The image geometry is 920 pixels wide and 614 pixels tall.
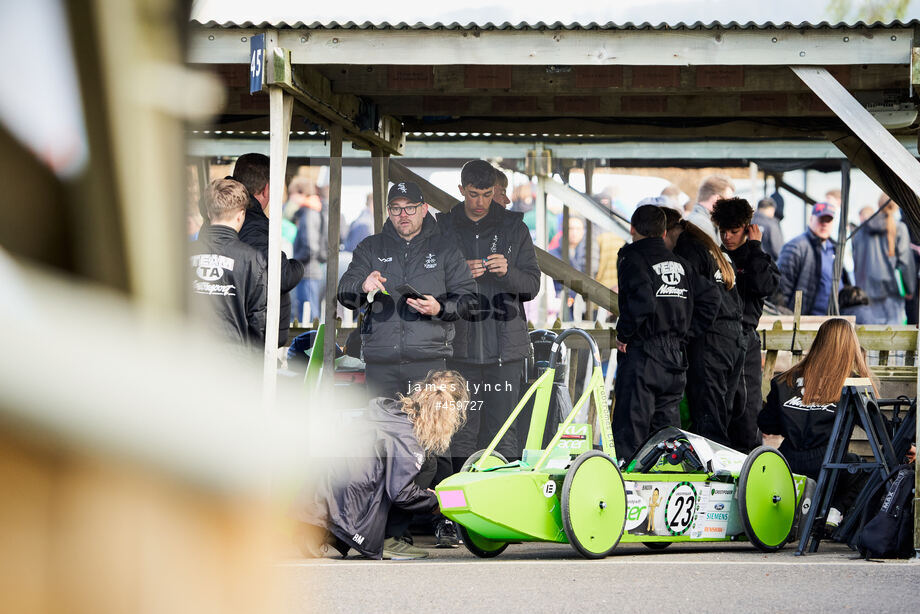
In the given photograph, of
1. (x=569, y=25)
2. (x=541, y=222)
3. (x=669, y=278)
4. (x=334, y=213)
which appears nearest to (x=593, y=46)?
(x=569, y=25)

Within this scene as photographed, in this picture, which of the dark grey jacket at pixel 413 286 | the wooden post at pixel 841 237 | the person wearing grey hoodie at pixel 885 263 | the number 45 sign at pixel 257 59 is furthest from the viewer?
the person wearing grey hoodie at pixel 885 263

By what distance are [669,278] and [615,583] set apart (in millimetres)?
2786

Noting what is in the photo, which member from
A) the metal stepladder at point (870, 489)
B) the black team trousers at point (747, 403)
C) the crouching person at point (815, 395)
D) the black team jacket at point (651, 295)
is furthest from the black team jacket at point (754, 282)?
the metal stepladder at point (870, 489)

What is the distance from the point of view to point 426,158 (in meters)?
11.7

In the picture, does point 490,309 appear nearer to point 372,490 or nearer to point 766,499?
point 372,490

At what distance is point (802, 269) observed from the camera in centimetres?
1273

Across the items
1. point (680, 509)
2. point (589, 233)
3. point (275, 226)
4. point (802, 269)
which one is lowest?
point (680, 509)

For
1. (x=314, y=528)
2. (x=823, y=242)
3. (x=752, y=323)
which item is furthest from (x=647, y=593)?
(x=823, y=242)

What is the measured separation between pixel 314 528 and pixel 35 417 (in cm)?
586

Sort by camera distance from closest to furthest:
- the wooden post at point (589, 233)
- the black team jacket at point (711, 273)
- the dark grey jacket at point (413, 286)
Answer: the dark grey jacket at point (413, 286) → the black team jacket at point (711, 273) → the wooden post at point (589, 233)

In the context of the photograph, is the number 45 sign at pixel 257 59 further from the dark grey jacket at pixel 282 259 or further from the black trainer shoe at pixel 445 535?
the black trainer shoe at pixel 445 535

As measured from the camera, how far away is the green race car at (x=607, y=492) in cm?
588

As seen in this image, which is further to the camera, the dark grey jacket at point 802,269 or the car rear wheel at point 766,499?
the dark grey jacket at point 802,269

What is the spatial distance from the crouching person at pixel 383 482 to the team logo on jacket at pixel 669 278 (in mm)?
1744
